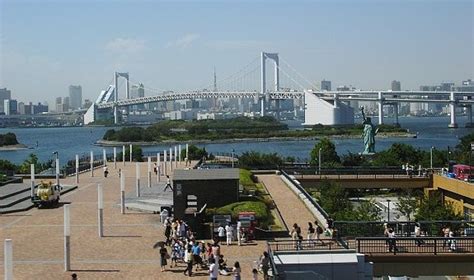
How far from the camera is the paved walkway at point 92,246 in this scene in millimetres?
13211

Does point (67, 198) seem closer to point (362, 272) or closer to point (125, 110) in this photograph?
point (362, 272)

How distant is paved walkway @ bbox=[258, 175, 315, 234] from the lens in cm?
1798

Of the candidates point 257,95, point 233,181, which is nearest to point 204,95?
point 257,95

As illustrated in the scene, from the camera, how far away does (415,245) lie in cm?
1450

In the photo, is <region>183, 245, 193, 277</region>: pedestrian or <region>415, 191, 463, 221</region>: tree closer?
<region>183, 245, 193, 277</region>: pedestrian

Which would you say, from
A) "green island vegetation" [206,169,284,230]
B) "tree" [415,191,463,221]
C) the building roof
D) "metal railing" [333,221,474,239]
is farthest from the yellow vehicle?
"tree" [415,191,463,221]

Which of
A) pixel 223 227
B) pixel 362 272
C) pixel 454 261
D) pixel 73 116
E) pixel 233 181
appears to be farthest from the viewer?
pixel 73 116

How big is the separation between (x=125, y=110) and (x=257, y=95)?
2149 inches

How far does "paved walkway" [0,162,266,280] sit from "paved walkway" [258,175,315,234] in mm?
2558

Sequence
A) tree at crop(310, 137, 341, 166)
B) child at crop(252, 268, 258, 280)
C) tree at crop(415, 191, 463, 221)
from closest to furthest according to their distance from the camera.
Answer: child at crop(252, 268, 258, 280)
tree at crop(415, 191, 463, 221)
tree at crop(310, 137, 341, 166)

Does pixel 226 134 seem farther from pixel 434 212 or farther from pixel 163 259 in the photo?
pixel 163 259

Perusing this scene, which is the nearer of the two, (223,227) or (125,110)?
(223,227)

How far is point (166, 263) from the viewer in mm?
13508

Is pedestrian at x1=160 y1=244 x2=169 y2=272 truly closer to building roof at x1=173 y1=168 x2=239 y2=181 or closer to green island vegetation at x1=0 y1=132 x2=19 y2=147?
building roof at x1=173 y1=168 x2=239 y2=181
